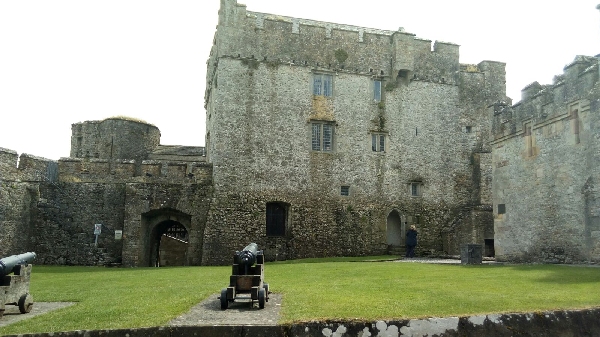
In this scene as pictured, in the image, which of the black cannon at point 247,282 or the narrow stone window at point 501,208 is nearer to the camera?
the black cannon at point 247,282

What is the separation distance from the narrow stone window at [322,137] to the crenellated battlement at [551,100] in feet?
29.0

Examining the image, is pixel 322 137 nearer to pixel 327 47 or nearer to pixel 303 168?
pixel 303 168

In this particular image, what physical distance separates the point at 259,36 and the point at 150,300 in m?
18.6

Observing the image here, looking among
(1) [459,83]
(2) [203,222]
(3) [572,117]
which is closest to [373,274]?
(3) [572,117]

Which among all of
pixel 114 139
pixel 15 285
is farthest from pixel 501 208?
pixel 114 139

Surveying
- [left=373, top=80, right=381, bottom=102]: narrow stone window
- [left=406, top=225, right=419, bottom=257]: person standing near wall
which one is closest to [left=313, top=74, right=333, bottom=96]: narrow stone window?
[left=373, top=80, right=381, bottom=102]: narrow stone window

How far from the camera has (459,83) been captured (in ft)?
95.5

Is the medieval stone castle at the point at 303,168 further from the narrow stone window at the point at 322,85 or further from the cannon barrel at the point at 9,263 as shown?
the cannon barrel at the point at 9,263

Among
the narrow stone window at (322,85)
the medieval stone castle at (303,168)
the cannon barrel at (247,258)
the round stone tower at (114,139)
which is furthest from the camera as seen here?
the round stone tower at (114,139)

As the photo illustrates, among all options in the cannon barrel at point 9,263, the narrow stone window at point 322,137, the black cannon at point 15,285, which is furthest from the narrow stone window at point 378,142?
the black cannon at point 15,285

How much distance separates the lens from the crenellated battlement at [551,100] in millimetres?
15469

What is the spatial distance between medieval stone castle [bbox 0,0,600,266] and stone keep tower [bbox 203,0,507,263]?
0.06m

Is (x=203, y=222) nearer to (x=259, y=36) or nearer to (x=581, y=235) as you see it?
(x=259, y=36)

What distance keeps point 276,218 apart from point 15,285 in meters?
16.9
